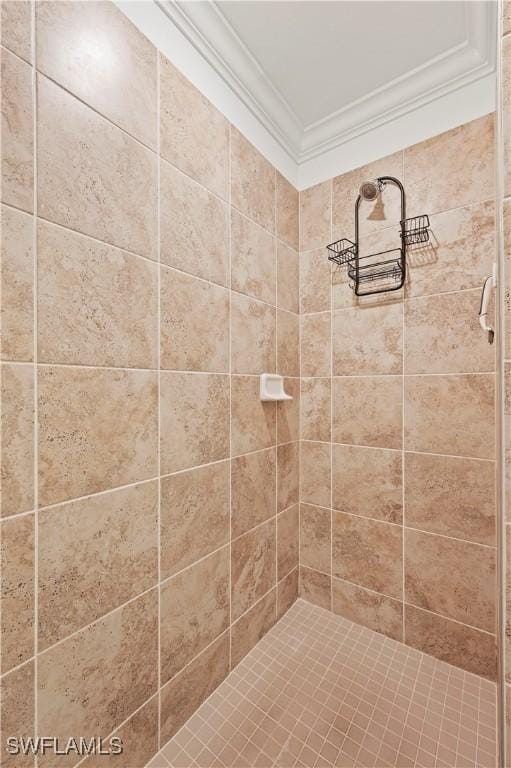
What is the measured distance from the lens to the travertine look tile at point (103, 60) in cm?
72

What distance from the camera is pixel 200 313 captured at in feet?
3.58

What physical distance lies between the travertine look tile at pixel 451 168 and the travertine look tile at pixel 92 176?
1.06m

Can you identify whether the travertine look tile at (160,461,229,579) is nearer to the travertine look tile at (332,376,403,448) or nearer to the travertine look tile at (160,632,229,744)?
the travertine look tile at (160,632,229,744)

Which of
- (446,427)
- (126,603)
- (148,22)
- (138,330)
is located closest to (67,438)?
(138,330)

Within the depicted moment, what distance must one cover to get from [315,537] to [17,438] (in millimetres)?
1377

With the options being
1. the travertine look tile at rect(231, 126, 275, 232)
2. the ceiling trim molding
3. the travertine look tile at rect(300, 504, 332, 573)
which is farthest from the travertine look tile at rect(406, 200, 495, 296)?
the travertine look tile at rect(300, 504, 332, 573)

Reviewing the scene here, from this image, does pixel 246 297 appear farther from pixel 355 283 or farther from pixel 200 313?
pixel 355 283

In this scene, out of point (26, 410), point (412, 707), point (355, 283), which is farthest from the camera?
point (355, 283)

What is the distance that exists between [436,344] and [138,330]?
1.11m

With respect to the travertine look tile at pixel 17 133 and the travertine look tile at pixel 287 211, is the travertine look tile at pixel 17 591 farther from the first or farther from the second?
the travertine look tile at pixel 287 211

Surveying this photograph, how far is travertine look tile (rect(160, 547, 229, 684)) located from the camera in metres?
0.97

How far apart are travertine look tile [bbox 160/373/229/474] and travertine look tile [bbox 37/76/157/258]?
1.32 feet

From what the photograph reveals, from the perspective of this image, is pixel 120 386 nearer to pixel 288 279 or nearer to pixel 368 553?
pixel 288 279

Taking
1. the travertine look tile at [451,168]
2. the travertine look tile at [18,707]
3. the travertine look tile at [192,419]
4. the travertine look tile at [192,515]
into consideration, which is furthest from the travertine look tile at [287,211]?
the travertine look tile at [18,707]
